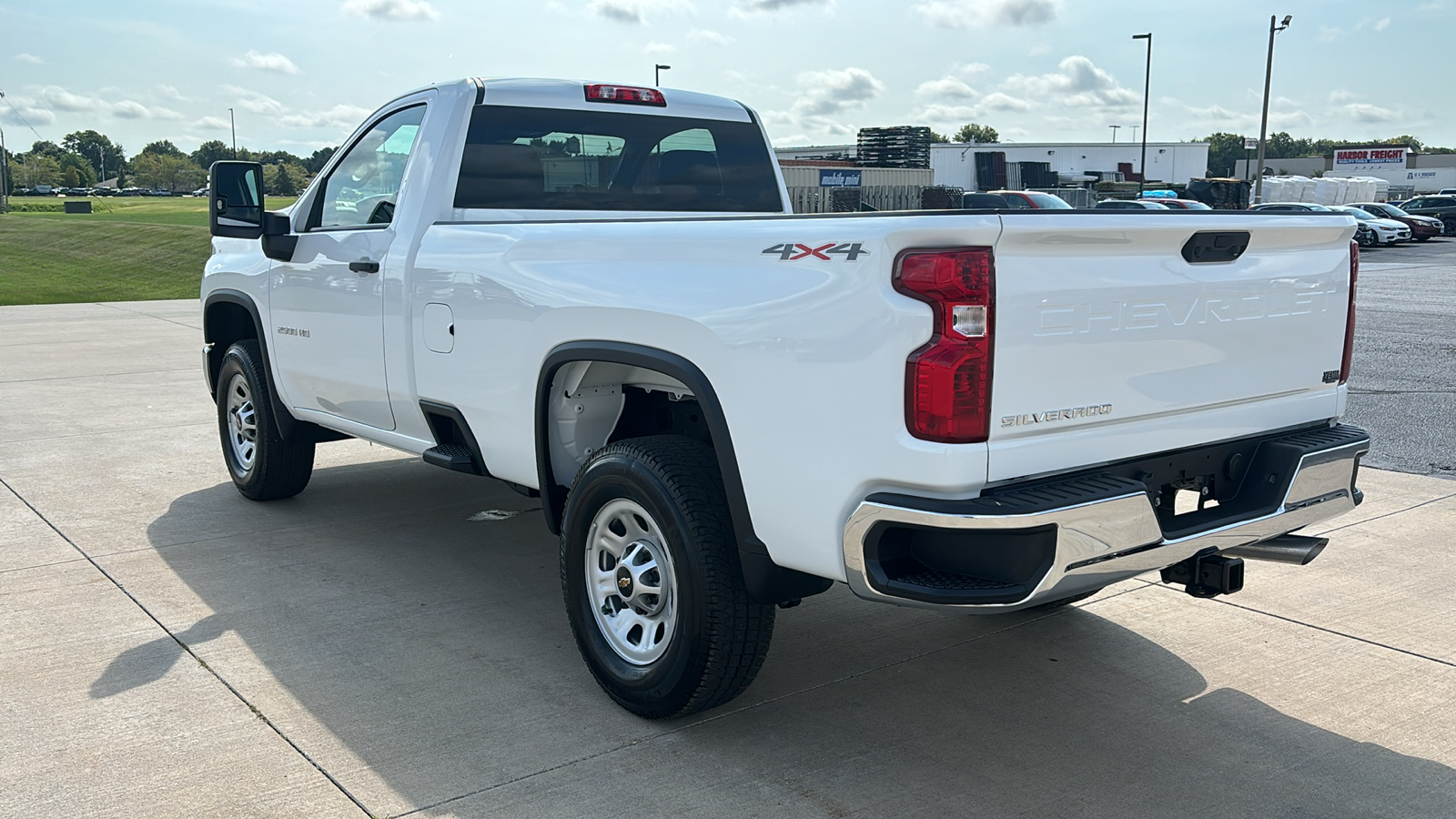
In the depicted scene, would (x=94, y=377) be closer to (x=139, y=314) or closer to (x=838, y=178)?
(x=139, y=314)

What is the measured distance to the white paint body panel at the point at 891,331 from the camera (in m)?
3.09

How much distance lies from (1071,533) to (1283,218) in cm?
144

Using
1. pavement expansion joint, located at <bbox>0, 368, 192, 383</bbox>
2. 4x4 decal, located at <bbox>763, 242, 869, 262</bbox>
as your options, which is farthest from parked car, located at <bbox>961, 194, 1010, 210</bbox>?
4x4 decal, located at <bbox>763, 242, 869, 262</bbox>

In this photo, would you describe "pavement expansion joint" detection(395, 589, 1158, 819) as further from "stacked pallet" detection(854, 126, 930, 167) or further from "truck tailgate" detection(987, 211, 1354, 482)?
"stacked pallet" detection(854, 126, 930, 167)

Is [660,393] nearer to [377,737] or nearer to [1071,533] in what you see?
[377,737]

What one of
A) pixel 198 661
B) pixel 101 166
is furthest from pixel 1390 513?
pixel 101 166

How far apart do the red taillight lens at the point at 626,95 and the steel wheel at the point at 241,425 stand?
2.61m

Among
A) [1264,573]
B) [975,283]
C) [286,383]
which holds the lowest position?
[1264,573]

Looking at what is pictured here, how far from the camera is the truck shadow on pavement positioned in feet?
11.5

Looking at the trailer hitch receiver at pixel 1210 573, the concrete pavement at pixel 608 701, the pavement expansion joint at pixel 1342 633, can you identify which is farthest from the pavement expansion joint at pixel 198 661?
the pavement expansion joint at pixel 1342 633

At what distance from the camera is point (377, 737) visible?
12.6ft

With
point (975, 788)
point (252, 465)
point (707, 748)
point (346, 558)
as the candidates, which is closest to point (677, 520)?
point (707, 748)

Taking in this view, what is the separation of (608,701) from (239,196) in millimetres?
3330

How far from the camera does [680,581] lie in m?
3.71
